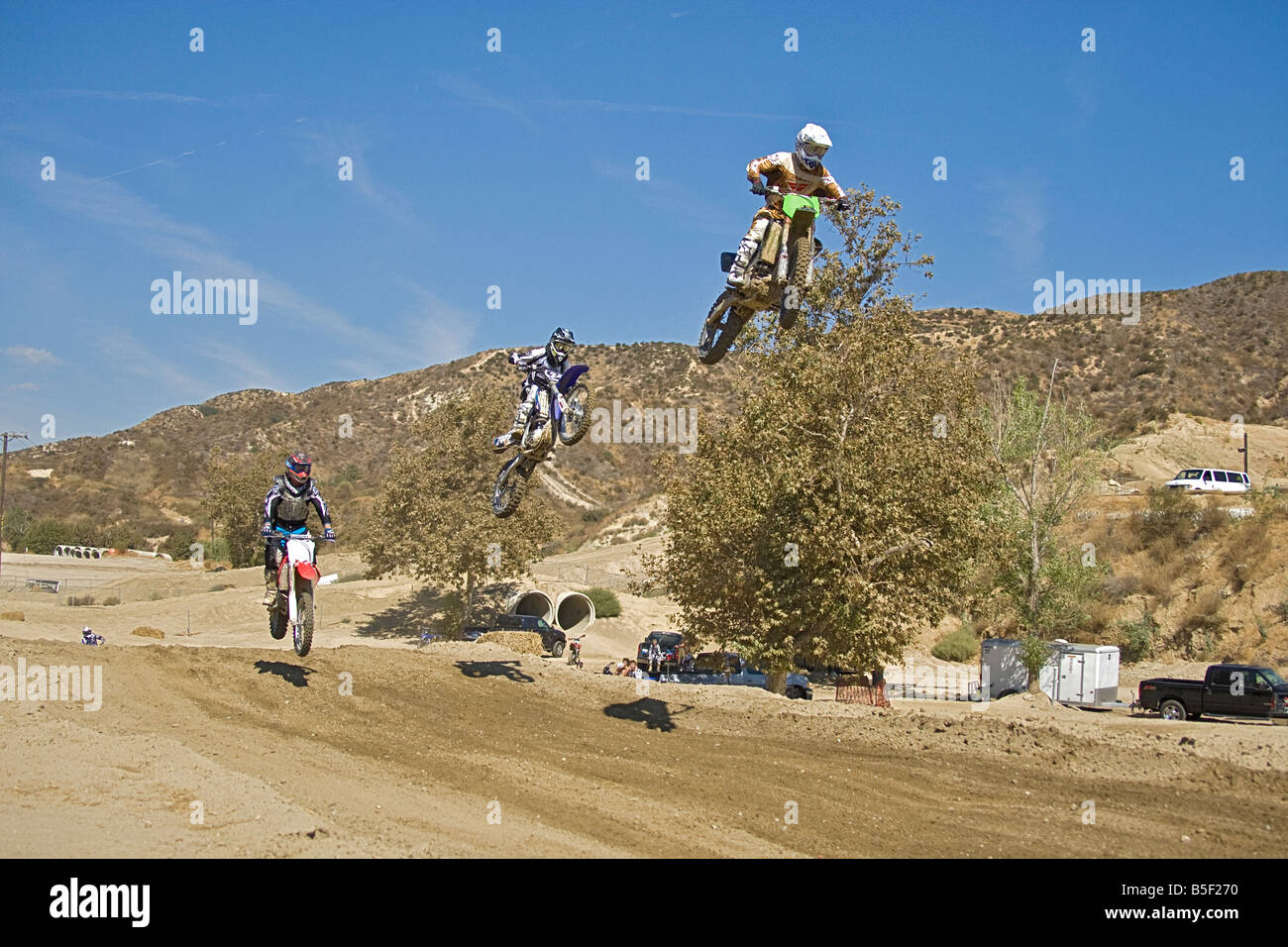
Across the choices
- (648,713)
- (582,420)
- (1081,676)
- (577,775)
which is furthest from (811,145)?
(1081,676)

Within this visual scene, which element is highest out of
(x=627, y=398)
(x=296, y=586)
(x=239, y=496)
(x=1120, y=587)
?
(x=627, y=398)

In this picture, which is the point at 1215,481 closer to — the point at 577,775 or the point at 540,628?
the point at 540,628

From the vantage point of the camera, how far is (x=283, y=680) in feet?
58.9

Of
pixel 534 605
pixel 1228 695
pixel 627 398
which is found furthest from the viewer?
pixel 627 398

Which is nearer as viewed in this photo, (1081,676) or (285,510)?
(285,510)

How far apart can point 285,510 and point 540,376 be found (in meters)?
4.70

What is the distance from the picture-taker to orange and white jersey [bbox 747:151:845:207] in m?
10.1

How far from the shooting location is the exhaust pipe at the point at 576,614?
152 feet

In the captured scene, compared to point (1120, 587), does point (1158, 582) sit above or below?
above

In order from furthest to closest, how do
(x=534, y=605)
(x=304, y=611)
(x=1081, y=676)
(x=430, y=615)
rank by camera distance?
(x=430, y=615), (x=534, y=605), (x=1081, y=676), (x=304, y=611)

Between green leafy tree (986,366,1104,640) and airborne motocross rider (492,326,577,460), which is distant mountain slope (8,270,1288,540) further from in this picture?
airborne motocross rider (492,326,577,460)

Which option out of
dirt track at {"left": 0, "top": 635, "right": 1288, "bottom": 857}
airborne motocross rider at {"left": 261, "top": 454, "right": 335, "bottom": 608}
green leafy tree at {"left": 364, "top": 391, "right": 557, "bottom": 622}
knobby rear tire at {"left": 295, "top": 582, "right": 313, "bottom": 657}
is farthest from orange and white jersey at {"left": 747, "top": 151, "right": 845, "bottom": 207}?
green leafy tree at {"left": 364, "top": 391, "right": 557, "bottom": 622}

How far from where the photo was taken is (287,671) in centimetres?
1881

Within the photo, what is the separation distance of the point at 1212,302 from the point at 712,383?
55348 mm
